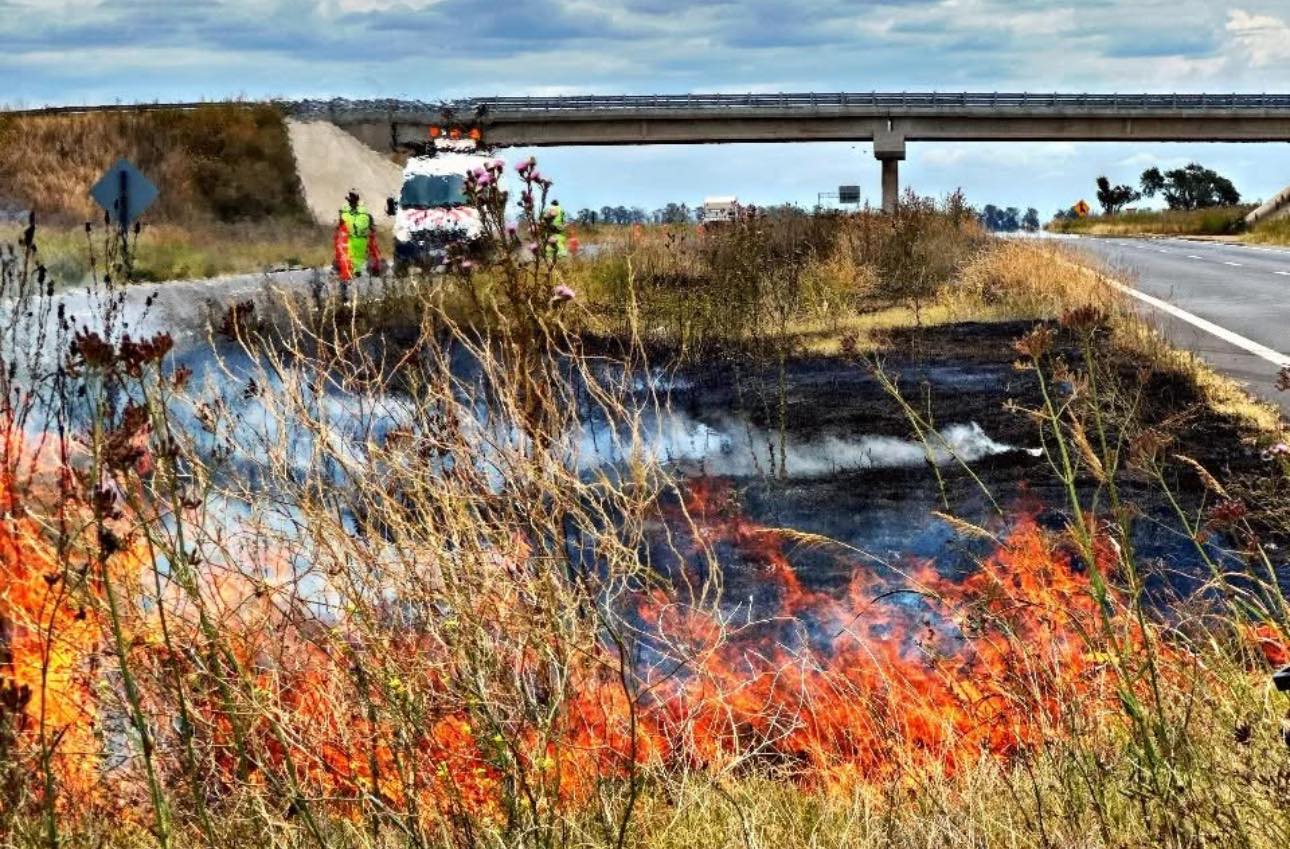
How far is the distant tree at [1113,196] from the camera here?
102312mm

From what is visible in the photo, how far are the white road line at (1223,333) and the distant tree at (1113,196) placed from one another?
267 feet

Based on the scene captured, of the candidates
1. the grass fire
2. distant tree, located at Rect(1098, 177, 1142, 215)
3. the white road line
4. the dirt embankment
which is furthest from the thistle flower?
distant tree, located at Rect(1098, 177, 1142, 215)

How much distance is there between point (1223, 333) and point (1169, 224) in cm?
5610

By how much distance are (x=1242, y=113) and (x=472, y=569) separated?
Answer: 7323 cm

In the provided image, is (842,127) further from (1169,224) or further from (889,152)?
(1169,224)

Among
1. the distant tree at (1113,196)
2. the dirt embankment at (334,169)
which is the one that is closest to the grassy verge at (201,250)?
the dirt embankment at (334,169)

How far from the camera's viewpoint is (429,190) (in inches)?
1249

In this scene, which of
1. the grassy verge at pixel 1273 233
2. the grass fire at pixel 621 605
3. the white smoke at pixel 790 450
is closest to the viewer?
the grass fire at pixel 621 605

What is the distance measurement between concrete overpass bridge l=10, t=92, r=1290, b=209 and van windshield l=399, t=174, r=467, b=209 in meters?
36.7

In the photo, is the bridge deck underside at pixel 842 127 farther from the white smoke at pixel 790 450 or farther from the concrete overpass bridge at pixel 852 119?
the white smoke at pixel 790 450

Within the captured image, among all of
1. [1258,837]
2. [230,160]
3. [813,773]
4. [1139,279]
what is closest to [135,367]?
[1258,837]

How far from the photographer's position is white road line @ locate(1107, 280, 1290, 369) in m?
16.2

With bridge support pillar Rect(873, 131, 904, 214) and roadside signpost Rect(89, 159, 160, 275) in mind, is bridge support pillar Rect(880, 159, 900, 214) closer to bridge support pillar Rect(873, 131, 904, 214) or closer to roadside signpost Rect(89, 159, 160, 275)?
bridge support pillar Rect(873, 131, 904, 214)

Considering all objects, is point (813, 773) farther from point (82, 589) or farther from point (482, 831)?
point (82, 589)
